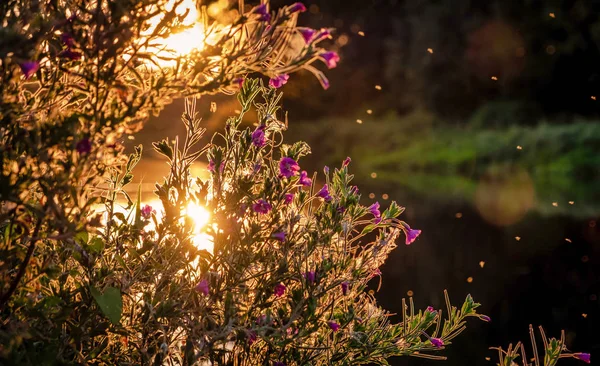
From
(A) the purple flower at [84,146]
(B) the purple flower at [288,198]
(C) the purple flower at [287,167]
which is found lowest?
(A) the purple flower at [84,146]

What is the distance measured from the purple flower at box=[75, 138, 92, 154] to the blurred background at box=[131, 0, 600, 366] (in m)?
0.96

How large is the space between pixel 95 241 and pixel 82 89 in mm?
789

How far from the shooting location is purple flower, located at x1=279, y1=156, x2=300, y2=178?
9.66 ft

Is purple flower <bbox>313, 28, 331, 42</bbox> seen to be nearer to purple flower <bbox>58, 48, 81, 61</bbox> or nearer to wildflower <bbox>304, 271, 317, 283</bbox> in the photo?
purple flower <bbox>58, 48, 81, 61</bbox>

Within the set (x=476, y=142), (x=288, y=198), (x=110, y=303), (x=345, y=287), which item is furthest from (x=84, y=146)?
(x=476, y=142)

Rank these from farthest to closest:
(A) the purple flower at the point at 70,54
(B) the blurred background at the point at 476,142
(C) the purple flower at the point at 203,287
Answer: (B) the blurred background at the point at 476,142, (C) the purple flower at the point at 203,287, (A) the purple flower at the point at 70,54

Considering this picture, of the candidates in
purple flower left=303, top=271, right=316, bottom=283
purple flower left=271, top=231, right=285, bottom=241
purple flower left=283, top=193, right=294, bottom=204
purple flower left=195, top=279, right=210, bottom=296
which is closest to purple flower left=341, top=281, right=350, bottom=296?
purple flower left=303, top=271, right=316, bottom=283

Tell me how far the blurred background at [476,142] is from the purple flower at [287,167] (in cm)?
38

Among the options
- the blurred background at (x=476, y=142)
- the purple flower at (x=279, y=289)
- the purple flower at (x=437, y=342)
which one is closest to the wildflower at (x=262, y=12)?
the blurred background at (x=476, y=142)

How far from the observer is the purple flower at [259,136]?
9.71 ft

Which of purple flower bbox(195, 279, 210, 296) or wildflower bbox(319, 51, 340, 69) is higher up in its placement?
wildflower bbox(319, 51, 340, 69)

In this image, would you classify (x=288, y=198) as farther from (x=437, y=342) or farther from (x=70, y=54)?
(x=70, y=54)

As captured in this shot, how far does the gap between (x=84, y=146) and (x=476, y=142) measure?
2664 cm

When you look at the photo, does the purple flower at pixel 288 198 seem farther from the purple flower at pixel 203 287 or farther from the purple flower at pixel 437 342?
the purple flower at pixel 437 342
